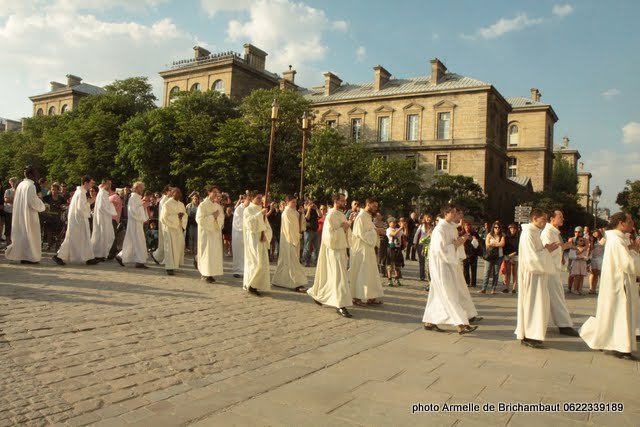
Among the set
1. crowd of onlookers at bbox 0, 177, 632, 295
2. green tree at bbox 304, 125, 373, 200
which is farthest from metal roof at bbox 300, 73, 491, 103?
crowd of onlookers at bbox 0, 177, 632, 295

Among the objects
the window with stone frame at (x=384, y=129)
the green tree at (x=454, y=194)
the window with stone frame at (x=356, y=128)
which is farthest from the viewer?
the window with stone frame at (x=356, y=128)

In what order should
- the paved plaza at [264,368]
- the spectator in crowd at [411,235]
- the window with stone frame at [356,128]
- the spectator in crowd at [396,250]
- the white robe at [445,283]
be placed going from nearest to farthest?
the paved plaza at [264,368]
the white robe at [445,283]
the spectator in crowd at [396,250]
the spectator in crowd at [411,235]
the window with stone frame at [356,128]

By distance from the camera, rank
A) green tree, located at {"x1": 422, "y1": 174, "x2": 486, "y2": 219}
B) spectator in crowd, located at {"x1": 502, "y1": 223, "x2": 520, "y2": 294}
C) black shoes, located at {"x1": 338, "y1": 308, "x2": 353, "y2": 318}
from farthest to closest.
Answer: green tree, located at {"x1": 422, "y1": 174, "x2": 486, "y2": 219} < spectator in crowd, located at {"x1": 502, "y1": 223, "x2": 520, "y2": 294} < black shoes, located at {"x1": 338, "y1": 308, "x2": 353, "y2": 318}

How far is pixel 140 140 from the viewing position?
4078 centimetres

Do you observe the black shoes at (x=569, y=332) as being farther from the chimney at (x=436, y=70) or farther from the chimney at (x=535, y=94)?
the chimney at (x=535, y=94)

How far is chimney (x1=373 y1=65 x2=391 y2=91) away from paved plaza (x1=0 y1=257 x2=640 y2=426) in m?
47.9

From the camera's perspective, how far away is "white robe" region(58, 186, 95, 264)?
12.1m

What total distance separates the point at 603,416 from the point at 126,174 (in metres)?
44.6

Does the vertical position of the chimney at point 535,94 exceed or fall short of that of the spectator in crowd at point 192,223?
it exceeds it

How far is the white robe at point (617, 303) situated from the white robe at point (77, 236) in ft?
35.5

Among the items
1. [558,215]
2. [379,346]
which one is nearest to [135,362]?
[379,346]

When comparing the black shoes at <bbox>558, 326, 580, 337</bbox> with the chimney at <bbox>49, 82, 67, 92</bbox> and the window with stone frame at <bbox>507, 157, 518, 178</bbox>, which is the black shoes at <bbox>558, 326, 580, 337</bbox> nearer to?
the window with stone frame at <bbox>507, 157, 518, 178</bbox>

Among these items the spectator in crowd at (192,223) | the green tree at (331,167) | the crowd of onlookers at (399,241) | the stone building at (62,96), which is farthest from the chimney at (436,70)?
the stone building at (62,96)

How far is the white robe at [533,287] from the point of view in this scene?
6891 mm
